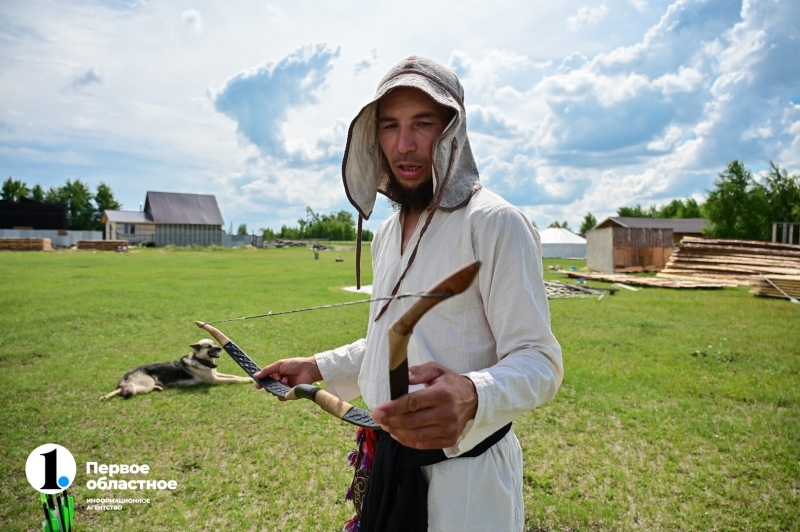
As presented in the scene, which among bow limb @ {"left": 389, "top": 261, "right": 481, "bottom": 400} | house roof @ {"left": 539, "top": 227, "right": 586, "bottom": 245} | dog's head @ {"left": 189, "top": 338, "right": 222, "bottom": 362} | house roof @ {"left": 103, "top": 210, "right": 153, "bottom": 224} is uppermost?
house roof @ {"left": 103, "top": 210, "right": 153, "bottom": 224}

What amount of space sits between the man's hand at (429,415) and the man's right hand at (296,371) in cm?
107

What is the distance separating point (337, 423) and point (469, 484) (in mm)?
4683

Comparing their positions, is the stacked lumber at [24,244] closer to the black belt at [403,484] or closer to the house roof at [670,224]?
the house roof at [670,224]

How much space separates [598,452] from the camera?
5059 millimetres

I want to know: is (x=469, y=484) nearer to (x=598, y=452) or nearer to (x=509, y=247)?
(x=509, y=247)

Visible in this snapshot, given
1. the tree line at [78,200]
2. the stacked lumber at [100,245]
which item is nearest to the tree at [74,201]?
the tree line at [78,200]

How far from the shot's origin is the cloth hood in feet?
5.45

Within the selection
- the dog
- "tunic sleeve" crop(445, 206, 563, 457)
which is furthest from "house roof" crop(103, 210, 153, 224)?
"tunic sleeve" crop(445, 206, 563, 457)

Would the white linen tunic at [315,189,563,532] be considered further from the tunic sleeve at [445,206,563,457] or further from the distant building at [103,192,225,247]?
the distant building at [103,192,225,247]

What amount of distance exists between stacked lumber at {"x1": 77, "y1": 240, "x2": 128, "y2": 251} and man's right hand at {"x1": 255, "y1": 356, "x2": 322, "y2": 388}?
55117mm

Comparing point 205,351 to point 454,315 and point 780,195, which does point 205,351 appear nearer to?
point 454,315

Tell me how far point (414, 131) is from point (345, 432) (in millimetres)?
4590

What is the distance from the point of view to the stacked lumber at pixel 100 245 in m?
49.8

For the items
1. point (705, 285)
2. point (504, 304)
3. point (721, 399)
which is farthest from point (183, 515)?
point (705, 285)
